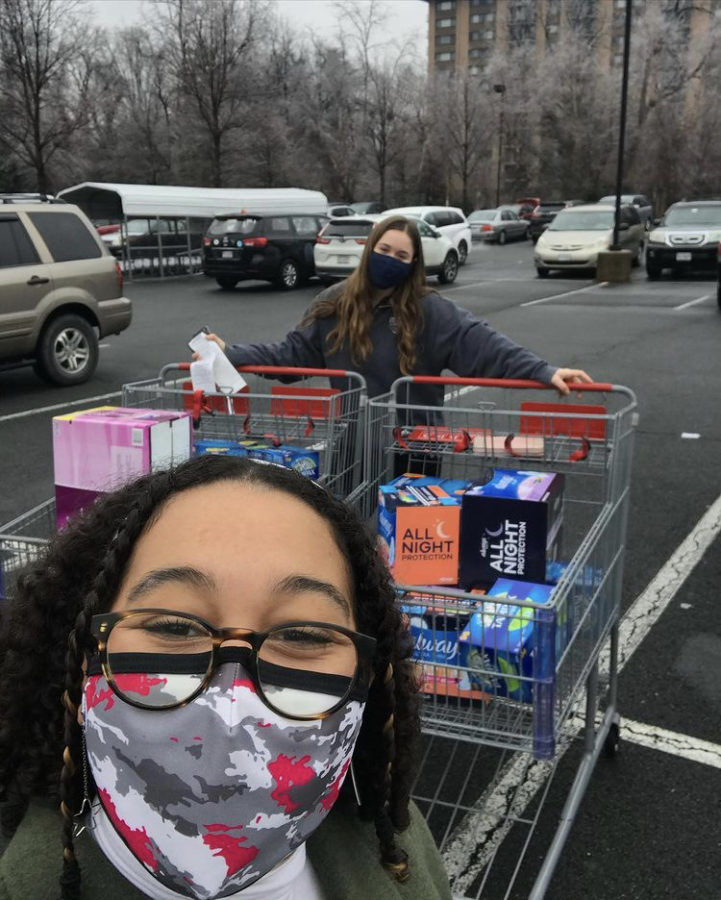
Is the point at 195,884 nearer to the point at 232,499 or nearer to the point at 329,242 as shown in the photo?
the point at 232,499

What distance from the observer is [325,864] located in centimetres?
123

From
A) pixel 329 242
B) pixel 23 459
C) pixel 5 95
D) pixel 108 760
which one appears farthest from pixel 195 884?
pixel 5 95

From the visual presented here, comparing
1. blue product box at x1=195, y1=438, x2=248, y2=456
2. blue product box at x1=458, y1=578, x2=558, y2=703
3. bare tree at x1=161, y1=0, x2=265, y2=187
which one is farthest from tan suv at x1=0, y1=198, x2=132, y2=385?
bare tree at x1=161, y1=0, x2=265, y2=187

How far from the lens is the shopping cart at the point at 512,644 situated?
2.28 meters

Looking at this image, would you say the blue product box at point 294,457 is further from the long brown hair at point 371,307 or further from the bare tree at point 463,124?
the bare tree at point 463,124

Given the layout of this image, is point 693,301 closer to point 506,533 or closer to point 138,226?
point 138,226

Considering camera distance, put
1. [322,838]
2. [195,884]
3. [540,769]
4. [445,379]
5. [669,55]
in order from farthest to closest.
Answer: [669,55] → [445,379] → [540,769] → [322,838] → [195,884]

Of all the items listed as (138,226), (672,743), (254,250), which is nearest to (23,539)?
(672,743)

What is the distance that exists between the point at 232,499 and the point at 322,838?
1.71 ft

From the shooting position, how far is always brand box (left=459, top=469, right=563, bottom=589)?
8.76 ft

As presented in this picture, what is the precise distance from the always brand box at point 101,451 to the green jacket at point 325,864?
1.51m

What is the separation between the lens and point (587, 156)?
178 ft

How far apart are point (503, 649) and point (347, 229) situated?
59.0 ft

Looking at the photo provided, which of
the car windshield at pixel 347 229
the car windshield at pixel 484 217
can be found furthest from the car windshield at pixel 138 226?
the car windshield at pixel 484 217
